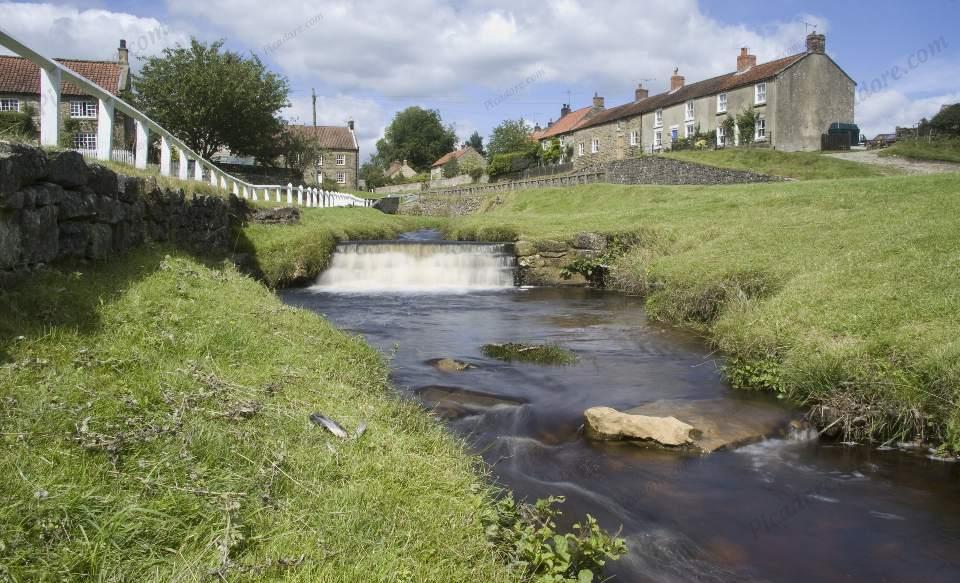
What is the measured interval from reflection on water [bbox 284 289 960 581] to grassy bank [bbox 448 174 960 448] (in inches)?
21.8

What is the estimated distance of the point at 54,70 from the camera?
7430mm

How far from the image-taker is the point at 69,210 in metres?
6.70

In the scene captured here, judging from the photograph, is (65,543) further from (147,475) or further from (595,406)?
(595,406)

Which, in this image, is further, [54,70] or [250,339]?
[54,70]

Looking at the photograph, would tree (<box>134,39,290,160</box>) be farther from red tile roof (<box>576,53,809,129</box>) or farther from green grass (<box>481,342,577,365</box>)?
green grass (<box>481,342,577,365</box>)

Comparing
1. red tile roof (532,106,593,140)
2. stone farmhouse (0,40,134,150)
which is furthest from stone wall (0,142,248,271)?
red tile roof (532,106,593,140)

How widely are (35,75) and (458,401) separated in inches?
2188

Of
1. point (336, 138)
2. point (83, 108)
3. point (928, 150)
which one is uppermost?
point (336, 138)

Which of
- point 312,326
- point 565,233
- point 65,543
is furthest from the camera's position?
point 565,233

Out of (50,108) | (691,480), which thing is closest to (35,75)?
(50,108)

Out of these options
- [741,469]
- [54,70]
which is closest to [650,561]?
[741,469]

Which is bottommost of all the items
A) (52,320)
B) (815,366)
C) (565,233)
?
(815,366)

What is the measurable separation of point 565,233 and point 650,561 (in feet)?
52.7

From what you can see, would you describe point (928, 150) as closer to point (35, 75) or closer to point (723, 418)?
point (723, 418)
